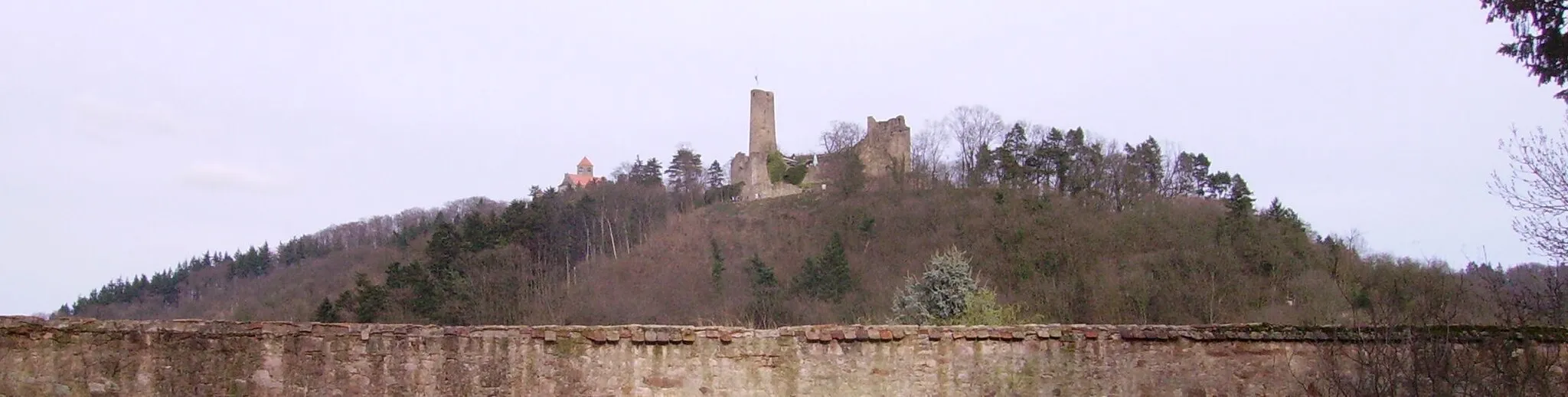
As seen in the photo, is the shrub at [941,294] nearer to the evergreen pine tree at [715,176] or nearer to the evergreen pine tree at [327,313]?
the evergreen pine tree at [327,313]

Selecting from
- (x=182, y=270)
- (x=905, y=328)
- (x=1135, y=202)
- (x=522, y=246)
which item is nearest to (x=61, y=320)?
(x=905, y=328)

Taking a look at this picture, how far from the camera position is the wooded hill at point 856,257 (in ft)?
124

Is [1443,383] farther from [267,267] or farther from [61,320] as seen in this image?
[267,267]

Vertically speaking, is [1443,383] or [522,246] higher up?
[522,246]

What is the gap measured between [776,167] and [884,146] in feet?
25.8

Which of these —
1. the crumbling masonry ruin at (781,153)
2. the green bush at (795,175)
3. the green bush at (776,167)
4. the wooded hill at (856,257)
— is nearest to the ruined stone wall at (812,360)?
the wooded hill at (856,257)

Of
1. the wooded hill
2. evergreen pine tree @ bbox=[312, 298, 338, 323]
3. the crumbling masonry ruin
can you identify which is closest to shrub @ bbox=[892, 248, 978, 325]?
the wooded hill

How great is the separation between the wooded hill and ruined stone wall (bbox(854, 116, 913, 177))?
136 centimetres

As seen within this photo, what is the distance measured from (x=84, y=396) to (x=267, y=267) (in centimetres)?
7942

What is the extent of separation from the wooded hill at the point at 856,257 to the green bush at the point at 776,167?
138 inches

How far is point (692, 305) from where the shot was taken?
157ft

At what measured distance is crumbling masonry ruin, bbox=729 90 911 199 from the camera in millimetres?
68562

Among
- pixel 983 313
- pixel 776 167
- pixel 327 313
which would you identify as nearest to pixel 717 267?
pixel 327 313

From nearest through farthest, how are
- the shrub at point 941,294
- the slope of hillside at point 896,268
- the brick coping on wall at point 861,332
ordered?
the brick coping on wall at point 861,332
the shrub at point 941,294
the slope of hillside at point 896,268
